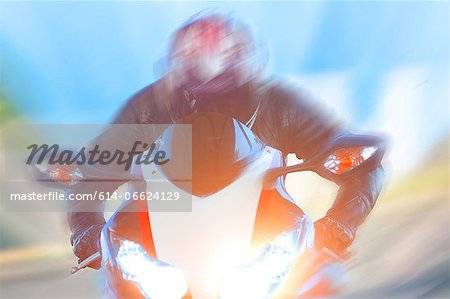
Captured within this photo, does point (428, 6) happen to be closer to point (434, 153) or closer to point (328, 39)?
point (328, 39)

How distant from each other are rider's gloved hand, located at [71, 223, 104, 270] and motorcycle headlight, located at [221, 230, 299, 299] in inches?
20.5

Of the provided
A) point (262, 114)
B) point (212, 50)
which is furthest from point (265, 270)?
point (212, 50)

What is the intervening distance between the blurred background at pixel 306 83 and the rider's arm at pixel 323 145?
0.04m

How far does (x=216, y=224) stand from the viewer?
2.29 meters

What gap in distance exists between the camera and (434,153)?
7.71 feet

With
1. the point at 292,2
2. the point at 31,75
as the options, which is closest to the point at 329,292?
the point at 292,2

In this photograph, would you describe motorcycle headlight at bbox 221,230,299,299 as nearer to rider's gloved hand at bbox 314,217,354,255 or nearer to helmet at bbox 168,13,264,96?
rider's gloved hand at bbox 314,217,354,255

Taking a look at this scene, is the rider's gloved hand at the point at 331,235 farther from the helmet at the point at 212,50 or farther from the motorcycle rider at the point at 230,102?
the helmet at the point at 212,50

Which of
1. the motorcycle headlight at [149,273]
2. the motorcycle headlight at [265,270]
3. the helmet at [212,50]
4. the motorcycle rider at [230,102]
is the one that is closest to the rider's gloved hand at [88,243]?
the motorcycle rider at [230,102]

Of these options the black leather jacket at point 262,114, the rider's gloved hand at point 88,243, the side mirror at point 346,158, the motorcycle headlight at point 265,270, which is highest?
the black leather jacket at point 262,114

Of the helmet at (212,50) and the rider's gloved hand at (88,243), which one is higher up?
the helmet at (212,50)

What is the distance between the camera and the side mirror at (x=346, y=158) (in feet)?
7.57

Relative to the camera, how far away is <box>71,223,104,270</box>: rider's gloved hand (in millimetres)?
2314

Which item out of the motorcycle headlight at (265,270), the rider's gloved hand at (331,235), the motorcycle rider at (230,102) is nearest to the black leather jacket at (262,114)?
the motorcycle rider at (230,102)
